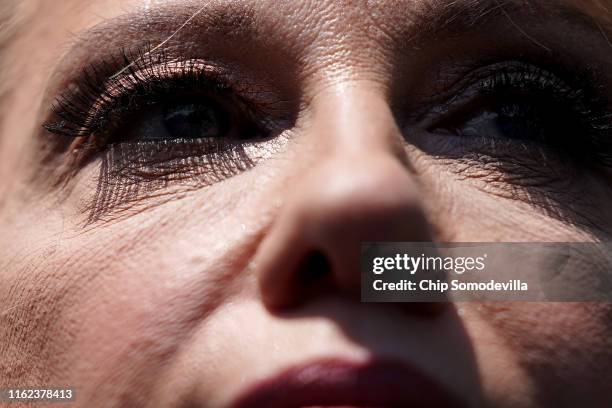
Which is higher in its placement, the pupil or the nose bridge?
the pupil

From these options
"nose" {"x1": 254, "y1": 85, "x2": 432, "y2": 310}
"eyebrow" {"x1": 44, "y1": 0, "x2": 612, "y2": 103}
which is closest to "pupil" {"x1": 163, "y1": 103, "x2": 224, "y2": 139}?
"eyebrow" {"x1": 44, "y1": 0, "x2": 612, "y2": 103}

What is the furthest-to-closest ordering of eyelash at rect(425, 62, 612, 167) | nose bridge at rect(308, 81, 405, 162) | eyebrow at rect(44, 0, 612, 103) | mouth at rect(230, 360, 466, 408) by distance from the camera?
1. eyelash at rect(425, 62, 612, 167)
2. eyebrow at rect(44, 0, 612, 103)
3. nose bridge at rect(308, 81, 405, 162)
4. mouth at rect(230, 360, 466, 408)

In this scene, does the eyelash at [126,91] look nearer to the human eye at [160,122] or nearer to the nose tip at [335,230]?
the human eye at [160,122]

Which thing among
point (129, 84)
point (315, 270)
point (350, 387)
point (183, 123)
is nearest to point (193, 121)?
point (183, 123)

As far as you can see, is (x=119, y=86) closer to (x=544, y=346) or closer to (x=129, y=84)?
(x=129, y=84)

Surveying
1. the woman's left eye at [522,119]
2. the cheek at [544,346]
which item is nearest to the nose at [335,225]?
the cheek at [544,346]

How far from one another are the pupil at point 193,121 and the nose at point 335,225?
1.06 ft

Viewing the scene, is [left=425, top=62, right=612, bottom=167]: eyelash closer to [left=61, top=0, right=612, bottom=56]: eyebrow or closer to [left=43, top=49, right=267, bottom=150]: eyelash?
[left=61, top=0, right=612, bottom=56]: eyebrow

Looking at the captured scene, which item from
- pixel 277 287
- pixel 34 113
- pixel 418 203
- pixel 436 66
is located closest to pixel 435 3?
pixel 436 66

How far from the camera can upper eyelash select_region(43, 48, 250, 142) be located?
3.91 feet

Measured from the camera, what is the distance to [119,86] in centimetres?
123

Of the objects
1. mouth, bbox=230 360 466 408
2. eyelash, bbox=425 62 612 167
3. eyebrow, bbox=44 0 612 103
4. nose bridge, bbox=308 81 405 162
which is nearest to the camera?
mouth, bbox=230 360 466 408

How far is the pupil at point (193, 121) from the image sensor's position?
1226mm

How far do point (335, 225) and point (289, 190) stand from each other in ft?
0.44
